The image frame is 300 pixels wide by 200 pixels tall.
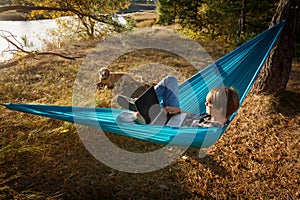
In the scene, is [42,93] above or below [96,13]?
below

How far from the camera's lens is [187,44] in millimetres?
5590

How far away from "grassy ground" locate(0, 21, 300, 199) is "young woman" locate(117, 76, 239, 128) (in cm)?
34

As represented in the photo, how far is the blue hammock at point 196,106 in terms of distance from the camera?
1.46m

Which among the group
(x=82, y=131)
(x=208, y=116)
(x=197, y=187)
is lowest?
(x=197, y=187)

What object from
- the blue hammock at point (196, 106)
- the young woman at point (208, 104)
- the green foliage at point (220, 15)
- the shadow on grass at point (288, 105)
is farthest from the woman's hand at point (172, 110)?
the green foliage at point (220, 15)

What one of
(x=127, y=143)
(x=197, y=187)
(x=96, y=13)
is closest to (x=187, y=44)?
(x=96, y=13)

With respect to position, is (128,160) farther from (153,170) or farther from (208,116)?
(208,116)

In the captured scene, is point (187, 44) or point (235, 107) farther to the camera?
point (187, 44)

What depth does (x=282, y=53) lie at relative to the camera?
2.33 metres

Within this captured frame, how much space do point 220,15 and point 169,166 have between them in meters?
4.46

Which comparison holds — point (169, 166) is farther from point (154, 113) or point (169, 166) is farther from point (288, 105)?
point (288, 105)

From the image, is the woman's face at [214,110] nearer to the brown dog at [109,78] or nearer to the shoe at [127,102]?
the shoe at [127,102]

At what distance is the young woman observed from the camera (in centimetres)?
159

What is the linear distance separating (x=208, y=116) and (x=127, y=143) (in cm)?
70
